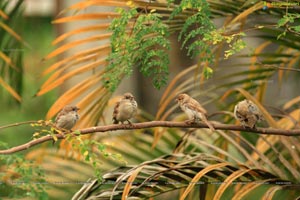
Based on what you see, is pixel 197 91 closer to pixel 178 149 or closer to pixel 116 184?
pixel 178 149

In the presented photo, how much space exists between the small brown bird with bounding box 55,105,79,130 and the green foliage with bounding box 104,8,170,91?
0.35 m

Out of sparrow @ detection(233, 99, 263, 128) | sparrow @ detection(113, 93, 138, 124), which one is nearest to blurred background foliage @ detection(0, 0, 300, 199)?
sparrow @ detection(113, 93, 138, 124)

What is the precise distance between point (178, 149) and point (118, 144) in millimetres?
657

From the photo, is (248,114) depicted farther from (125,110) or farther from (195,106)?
(125,110)

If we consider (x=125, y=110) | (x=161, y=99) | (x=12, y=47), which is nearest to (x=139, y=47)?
(x=125, y=110)

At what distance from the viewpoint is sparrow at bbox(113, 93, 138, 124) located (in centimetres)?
510

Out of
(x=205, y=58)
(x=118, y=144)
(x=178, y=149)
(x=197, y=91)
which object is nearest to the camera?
(x=205, y=58)

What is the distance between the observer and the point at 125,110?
5113mm

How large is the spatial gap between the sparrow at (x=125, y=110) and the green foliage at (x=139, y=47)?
21cm

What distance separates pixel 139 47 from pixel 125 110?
378 mm

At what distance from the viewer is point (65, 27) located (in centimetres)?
900

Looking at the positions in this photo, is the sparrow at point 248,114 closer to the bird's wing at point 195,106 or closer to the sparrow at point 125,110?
the bird's wing at point 195,106

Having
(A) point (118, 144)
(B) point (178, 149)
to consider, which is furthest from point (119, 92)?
(B) point (178, 149)

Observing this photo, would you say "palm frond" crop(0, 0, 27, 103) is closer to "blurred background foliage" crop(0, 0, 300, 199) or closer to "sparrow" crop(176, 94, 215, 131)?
"blurred background foliage" crop(0, 0, 300, 199)
